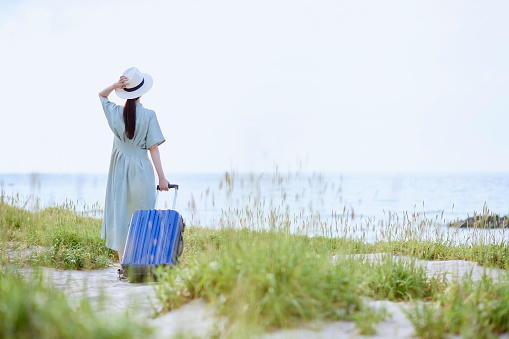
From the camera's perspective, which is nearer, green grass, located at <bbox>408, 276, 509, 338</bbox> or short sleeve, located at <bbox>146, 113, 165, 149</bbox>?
green grass, located at <bbox>408, 276, 509, 338</bbox>

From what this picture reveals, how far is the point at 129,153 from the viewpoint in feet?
14.7

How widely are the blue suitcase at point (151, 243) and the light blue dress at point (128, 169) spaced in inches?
17.7

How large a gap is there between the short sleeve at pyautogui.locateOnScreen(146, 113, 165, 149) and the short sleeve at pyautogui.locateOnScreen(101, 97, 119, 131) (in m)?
0.39

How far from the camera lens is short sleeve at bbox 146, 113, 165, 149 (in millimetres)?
4434

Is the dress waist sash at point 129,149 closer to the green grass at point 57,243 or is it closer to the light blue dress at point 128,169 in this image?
the light blue dress at point 128,169

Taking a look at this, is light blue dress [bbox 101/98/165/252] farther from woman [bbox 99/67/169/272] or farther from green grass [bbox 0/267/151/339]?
green grass [bbox 0/267/151/339]

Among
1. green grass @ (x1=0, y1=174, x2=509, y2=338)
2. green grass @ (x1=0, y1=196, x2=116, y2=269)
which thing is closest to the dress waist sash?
green grass @ (x1=0, y1=196, x2=116, y2=269)

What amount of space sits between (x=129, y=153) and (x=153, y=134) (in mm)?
359

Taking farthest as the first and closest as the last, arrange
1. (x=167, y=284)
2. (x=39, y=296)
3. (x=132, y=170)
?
(x=132, y=170)
(x=167, y=284)
(x=39, y=296)

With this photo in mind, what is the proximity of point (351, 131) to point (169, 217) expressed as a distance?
36957mm

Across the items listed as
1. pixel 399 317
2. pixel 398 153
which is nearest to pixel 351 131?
pixel 398 153

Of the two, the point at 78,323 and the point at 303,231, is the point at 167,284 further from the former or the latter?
the point at 303,231

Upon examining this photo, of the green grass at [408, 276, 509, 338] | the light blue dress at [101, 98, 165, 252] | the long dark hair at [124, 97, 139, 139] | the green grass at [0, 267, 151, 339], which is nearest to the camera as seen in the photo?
the green grass at [0, 267, 151, 339]

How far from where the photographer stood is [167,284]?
282 cm
